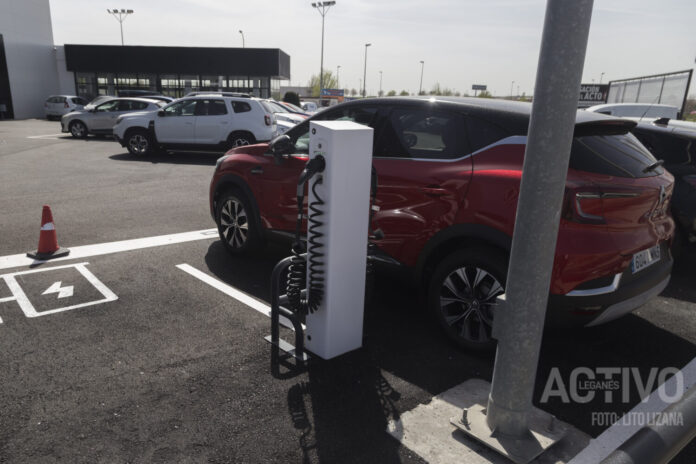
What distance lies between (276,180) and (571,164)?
8.93 feet

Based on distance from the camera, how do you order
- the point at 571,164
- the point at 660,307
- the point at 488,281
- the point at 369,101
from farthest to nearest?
the point at 660,307, the point at 369,101, the point at 488,281, the point at 571,164

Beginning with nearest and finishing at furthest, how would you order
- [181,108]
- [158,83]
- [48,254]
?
[48,254]
[181,108]
[158,83]

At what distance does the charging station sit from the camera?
3336 millimetres

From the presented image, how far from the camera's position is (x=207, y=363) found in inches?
139

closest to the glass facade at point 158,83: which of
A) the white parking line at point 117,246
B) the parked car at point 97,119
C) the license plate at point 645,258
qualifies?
the parked car at point 97,119

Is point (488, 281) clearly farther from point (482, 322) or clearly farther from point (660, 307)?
point (660, 307)

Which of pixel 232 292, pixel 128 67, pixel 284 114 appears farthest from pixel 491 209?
pixel 128 67

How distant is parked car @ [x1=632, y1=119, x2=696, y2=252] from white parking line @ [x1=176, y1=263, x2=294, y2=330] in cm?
436

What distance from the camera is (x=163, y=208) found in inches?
328

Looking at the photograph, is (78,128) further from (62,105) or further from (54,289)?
(54,289)

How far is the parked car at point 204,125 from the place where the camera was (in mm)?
14484

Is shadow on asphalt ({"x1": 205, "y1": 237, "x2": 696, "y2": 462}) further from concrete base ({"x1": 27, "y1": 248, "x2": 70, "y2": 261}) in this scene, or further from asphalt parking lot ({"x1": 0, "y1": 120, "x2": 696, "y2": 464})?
concrete base ({"x1": 27, "y1": 248, "x2": 70, "y2": 261})

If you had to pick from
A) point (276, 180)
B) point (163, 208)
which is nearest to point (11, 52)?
point (163, 208)

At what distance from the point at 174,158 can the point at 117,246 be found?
31.6 ft
